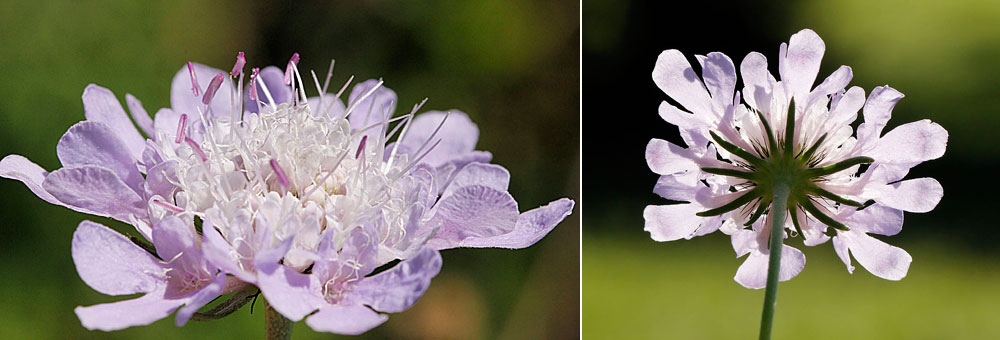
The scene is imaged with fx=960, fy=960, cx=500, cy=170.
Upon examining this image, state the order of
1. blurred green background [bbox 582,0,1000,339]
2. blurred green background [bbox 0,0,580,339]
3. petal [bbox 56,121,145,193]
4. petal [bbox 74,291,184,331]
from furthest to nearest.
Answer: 1. blurred green background [bbox 582,0,1000,339]
2. blurred green background [bbox 0,0,580,339]
3. petal [bbox 56,121,145,193]
4. petal [bbox 74,291,184,331]

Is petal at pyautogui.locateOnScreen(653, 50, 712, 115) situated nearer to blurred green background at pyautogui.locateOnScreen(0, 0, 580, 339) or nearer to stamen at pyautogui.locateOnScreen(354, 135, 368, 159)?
stamen at pyautogui.locateOnScreen(354, 135, 368, 159)

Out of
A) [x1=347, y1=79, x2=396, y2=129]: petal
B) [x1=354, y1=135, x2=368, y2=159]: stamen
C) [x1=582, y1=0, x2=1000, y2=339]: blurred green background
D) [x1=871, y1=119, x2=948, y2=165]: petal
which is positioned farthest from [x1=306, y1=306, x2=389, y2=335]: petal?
[x1=582, y1=0, x2=1000, y2=339]: blurred green background

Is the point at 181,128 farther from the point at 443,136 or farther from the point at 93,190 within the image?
the point at 443,136

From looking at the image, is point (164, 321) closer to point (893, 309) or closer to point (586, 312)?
point (586, 312)

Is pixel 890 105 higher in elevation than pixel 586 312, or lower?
higher

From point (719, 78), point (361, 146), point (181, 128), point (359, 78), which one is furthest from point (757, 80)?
point (359, 78)

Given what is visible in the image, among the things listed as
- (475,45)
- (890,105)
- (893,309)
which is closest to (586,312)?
(893,309)

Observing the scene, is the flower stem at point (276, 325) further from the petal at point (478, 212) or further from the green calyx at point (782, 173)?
the green calyx at point (782, 173)
